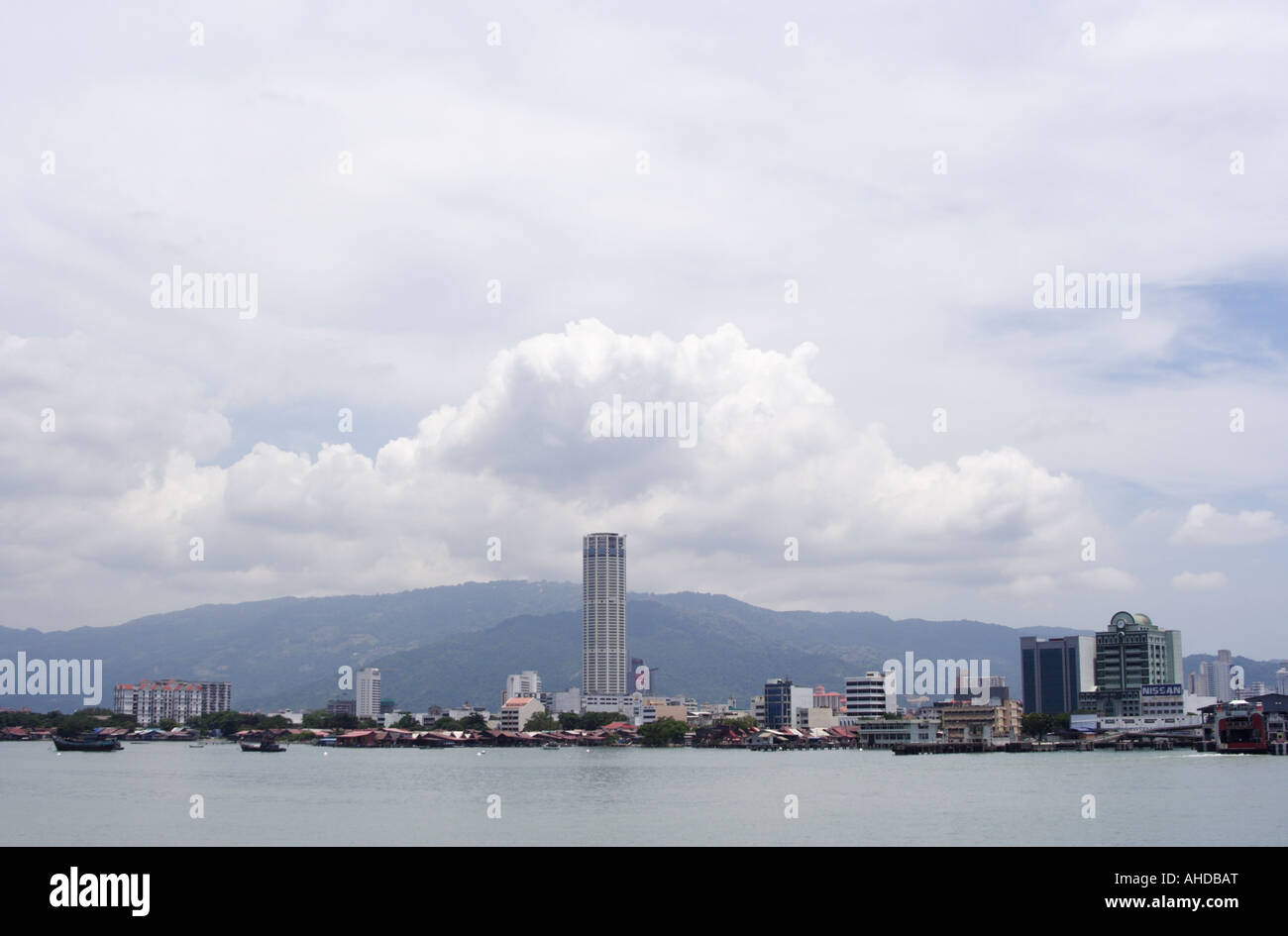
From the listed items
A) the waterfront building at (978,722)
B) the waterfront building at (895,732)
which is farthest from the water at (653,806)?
the waterfront building at (978,722)

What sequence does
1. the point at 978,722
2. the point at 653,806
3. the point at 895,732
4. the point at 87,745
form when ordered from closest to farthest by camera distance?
1. the point at 653,806
2. the point at 87,745
3. the point at 895,732
4. the point at 978,722

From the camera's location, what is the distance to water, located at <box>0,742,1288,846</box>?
46906 mm

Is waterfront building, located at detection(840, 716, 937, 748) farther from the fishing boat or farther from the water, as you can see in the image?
the fishing boat

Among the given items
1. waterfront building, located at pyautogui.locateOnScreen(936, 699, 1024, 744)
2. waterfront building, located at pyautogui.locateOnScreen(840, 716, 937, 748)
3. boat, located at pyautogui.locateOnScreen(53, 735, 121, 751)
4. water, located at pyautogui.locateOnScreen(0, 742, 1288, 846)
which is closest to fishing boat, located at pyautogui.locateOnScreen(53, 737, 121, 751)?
boat, located at pyautogui.locateOnScreen(53, 735, 121, 751)

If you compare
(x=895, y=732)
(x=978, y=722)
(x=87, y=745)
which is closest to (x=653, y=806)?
(x=895, y=732)

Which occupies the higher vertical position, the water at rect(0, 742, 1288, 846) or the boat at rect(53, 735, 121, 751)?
the water at rect(0, 742, 1288, 846)

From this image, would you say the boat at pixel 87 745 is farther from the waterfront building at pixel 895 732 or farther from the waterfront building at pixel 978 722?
the waterfront building at pixel 978 722

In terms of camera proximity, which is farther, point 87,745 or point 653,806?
point 87,745

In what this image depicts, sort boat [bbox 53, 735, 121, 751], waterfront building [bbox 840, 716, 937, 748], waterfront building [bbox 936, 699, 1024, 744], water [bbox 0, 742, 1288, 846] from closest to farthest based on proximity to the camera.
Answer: water [bbox 0, 742, 1288, 846], boat [bbox 53, 735, 121, 751], waterfront building [bbox 840, 716, 937, 748], waterfront building [bbox 936, 699, 1024, 744]

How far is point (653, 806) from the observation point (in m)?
61.3

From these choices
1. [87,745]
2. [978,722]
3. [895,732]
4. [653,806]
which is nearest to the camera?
[653,806]

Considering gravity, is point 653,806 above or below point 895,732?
above

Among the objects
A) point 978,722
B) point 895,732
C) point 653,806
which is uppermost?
point 653,806

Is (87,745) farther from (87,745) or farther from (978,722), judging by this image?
(978,722)
